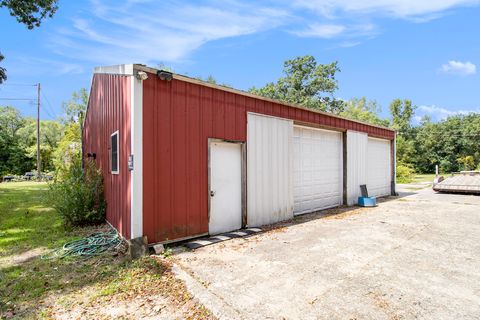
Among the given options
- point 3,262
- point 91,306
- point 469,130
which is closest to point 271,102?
point 91,306

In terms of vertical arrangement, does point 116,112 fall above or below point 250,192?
above

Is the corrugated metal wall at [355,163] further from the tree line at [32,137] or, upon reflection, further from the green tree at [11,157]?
the green tree at [11,157]

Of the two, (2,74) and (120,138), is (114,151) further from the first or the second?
(2,74)

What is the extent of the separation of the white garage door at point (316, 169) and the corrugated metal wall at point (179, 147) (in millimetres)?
2854

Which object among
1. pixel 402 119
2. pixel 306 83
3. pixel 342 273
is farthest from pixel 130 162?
pixel 402 119

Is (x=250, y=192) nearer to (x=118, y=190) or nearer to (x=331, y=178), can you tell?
(x=118, y=190)

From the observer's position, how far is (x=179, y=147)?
16.4 ft

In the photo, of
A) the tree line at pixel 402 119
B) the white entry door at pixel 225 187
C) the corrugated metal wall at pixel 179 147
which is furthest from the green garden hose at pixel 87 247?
the tree line at pixel 402 119

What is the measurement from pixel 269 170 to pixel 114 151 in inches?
147

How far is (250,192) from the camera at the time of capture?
20.4ft

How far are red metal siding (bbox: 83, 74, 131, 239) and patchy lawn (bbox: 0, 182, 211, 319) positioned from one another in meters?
0.98

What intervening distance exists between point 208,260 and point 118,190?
109 inches

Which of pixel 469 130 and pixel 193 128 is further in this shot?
pixel 469 130

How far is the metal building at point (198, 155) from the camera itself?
4562 mm
